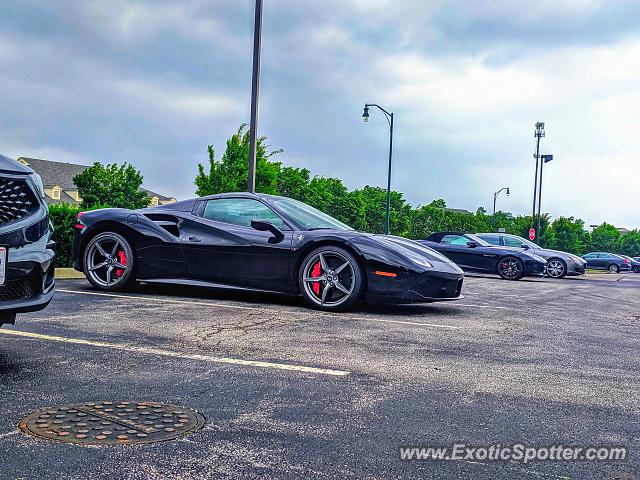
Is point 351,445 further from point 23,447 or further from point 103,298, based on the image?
point 103,298

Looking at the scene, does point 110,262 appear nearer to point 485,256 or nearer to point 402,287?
point 402,287

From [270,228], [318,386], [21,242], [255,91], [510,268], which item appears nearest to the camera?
[318,386]

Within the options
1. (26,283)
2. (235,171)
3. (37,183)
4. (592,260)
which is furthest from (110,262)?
(592,260)

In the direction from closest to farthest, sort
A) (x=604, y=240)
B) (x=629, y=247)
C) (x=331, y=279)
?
(x=331, y=279) < (x=604, y=240) < (x=629, y=247)

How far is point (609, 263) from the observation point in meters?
54.4

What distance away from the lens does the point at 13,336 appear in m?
5.20

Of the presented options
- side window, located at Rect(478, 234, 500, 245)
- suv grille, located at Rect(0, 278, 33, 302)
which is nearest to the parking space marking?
suv grille, located at Rect(0, 278, 33, 302)

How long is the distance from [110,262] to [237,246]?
178 centimetres

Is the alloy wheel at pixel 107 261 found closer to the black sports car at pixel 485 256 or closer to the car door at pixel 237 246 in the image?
the car door at pixel 237 246

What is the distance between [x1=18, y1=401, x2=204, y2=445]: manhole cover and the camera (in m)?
2.91

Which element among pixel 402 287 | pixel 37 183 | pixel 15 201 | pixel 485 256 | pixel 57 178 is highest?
pixel 57 178

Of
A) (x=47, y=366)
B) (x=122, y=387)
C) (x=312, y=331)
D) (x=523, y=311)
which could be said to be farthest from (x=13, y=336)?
(x=523, y=311)

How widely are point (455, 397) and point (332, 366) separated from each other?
975 mm

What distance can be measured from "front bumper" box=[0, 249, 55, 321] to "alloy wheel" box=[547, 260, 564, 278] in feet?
68.6
